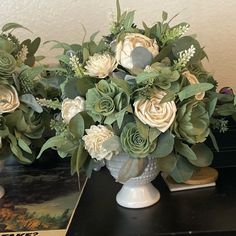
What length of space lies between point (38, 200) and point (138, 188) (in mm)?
255

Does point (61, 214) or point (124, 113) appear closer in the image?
point (124, 113)

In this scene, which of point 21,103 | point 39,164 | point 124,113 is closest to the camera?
point 124,113

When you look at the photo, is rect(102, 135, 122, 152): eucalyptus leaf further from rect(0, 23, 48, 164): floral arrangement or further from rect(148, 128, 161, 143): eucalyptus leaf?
rect(0, 23, 48, 164): floral arrangement

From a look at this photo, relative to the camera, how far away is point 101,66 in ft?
2.65

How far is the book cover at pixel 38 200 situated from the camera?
91 cm

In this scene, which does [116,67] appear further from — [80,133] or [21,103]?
[21,103]

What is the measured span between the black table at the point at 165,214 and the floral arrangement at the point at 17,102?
186 millimetres

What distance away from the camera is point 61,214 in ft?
3.10

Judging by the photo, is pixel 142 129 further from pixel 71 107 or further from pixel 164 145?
pixel 71 107

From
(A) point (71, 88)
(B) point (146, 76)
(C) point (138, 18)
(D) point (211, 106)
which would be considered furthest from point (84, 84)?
(C) point (138, 18)

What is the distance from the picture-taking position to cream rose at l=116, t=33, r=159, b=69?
80cm

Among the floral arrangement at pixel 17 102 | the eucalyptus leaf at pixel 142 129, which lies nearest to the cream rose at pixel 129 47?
the eucalyptus leaf at pixel 142 129

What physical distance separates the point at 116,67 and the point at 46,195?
394 mm

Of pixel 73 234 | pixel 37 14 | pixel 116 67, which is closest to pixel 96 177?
pixel 73 234
